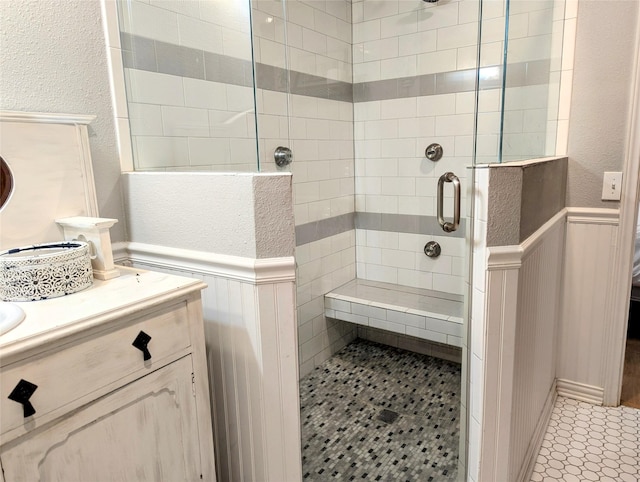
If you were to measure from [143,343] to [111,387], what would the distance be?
115 millimetres

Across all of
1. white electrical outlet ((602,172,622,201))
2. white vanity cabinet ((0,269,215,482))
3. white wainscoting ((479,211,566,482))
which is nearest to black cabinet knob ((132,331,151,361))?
white vanity cabinet ((0,269,215,482))

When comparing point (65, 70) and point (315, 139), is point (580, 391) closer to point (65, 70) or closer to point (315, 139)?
point (315, 139)

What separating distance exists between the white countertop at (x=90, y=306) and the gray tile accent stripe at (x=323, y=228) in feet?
3.89

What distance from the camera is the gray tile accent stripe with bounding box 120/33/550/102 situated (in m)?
1.55

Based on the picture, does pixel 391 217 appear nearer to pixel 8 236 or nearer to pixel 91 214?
pixel 91 214

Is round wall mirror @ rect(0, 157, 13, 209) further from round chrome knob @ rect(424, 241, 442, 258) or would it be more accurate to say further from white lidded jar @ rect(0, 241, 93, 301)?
round chrome knob @ rect(424, 241, 442, 258)

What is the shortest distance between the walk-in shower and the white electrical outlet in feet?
0.91

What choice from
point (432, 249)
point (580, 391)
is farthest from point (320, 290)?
point (580, 391)

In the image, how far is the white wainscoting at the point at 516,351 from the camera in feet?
4.44

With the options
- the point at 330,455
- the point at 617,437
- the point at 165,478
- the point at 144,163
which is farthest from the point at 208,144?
the point at 617,437

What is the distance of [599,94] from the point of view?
201 cm

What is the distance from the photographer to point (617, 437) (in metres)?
1.96

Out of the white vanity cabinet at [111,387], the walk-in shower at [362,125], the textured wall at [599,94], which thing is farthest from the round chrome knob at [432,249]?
the white vanity cabinet at [111,387]

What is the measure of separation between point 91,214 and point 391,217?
172cm
